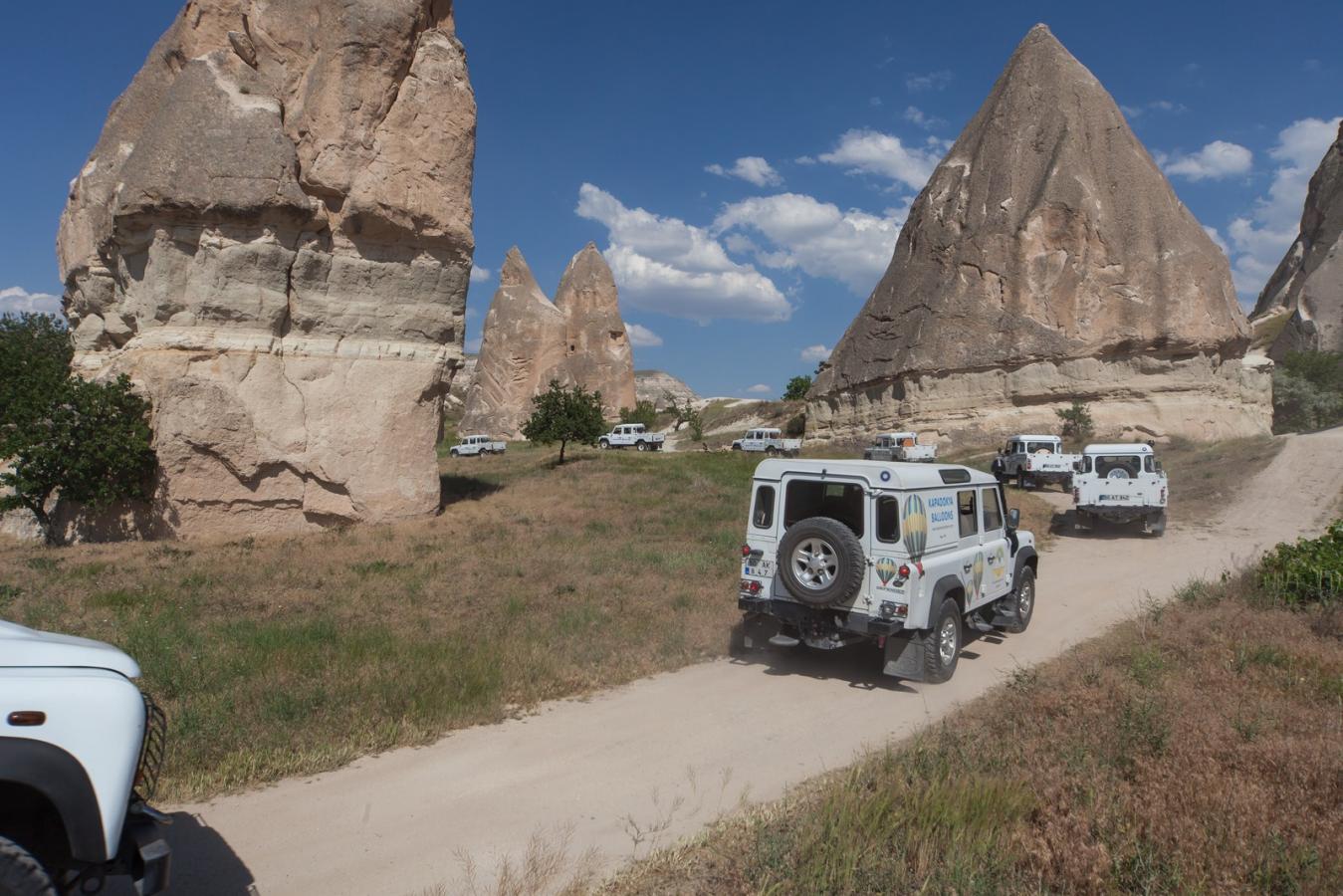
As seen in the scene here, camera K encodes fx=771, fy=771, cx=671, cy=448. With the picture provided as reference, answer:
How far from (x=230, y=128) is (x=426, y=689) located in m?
17.1

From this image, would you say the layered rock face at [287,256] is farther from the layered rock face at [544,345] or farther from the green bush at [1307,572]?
the layered rock face at [544,345]

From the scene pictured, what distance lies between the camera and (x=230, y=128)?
18500 millimetres

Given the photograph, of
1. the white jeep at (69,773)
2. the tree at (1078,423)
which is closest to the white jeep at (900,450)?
the tree at (1078,423)

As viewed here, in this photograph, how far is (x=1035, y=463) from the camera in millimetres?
29359

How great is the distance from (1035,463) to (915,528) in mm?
23945

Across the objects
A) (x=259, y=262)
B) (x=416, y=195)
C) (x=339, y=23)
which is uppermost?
(x=339, y=23)

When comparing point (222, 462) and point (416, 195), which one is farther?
point (416, 195)

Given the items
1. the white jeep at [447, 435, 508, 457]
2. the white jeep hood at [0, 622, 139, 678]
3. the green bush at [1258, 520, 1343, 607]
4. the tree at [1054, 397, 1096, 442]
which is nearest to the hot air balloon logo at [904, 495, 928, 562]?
the green bush at [1258, 520, 1343, 607]

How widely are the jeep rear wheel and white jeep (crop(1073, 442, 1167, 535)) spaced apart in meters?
21.4

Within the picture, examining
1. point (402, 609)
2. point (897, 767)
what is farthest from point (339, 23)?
point (897, 767)

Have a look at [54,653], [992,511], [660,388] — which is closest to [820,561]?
[992,511]

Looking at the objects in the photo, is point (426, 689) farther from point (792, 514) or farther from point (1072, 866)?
point (1072, 866)

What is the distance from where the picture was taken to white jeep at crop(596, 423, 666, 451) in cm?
5106

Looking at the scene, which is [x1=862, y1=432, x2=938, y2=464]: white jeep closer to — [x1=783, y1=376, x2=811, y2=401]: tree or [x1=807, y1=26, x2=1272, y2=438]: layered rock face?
[x1=807, y1=26, x2=1272, y2=438]: layered rock face
